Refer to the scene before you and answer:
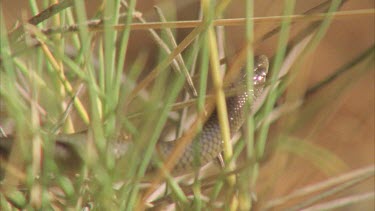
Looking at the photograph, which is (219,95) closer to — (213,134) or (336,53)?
(213,134)

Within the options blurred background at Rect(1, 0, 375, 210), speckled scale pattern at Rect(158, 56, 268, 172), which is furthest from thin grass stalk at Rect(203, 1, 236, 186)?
blurred background at Rect(1, 0, 375, 210)

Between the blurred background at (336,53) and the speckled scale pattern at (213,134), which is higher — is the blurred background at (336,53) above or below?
above

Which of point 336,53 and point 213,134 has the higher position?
point 336,53

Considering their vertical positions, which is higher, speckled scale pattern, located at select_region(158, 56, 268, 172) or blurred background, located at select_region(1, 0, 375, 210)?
blurred background, located at select_region(1, 0, 375, 210)

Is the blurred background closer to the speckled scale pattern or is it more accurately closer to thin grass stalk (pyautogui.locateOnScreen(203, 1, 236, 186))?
the speckled scale pattern

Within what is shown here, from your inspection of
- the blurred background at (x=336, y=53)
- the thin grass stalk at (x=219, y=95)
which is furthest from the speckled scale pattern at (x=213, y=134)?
the blurred background at (x=336, y=53)

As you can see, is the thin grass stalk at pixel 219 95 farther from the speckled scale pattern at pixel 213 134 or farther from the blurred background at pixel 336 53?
the blurred background at pixel 336 53

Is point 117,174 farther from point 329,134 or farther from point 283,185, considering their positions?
point 329,134

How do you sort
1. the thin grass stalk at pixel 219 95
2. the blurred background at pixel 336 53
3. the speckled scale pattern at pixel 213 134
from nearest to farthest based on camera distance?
the thin grass stalk at pixel 219 95 < the speckled scale pattern at pixel 213 134 < the blurred background at pixel 336 53

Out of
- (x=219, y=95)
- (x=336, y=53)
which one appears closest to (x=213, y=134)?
(x=219, y=95)
